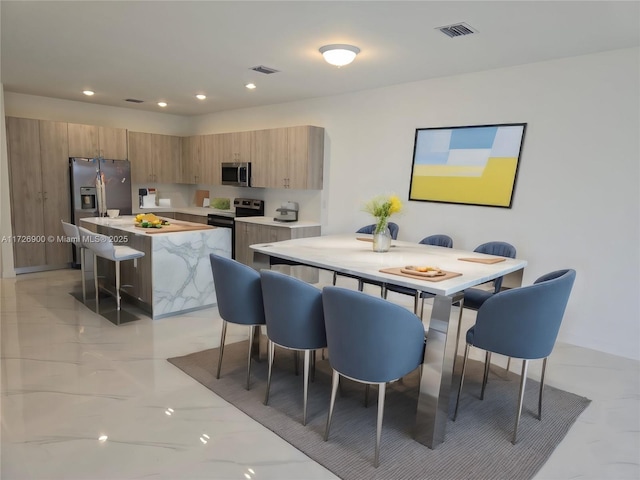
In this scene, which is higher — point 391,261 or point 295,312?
point 391,261

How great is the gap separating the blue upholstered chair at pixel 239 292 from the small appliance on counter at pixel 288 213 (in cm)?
323

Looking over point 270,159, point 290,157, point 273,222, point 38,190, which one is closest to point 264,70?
point 290,157

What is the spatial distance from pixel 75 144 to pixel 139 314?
3.36 m

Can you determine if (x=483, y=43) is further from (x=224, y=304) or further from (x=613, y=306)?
(x=224, y=304)

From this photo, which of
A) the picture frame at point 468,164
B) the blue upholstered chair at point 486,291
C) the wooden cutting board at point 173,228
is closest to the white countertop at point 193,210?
the wooden cutting board at point 173,228

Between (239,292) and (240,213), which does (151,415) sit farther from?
(240,213)

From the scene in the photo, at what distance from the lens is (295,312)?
7.89 ft

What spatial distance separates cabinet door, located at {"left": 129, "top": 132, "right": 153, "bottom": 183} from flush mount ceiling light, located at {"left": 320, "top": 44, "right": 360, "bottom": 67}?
4.57m

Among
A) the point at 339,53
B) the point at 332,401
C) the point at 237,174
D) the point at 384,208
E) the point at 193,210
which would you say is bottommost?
the point at 332,401

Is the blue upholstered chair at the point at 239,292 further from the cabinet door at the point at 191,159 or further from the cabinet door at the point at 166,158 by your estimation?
the cabinet door at the point at 166,158

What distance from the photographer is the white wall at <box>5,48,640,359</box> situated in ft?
11.5

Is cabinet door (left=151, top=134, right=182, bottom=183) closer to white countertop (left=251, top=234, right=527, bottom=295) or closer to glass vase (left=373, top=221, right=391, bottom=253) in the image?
white countertop (left=251, top=234, right=527, bottom=295)

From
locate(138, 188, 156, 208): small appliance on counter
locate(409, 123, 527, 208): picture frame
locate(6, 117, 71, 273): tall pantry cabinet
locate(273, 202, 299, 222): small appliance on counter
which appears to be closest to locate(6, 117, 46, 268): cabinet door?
locate(6, 117, 71, 273): tall pantry cabinet

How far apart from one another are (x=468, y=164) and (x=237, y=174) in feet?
11.8
